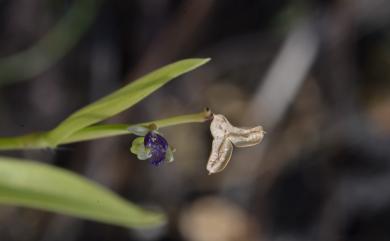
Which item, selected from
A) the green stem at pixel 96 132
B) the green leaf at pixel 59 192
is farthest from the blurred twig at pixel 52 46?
the green stem at pixel 96 132

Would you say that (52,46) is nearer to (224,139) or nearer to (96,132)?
(96,132)

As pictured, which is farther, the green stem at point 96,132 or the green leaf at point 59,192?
the green leaf at point 59,192

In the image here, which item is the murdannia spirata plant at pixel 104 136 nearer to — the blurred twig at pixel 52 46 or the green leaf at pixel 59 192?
the green leaf at pixel 59 192

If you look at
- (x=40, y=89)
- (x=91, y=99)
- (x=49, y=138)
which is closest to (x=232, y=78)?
(x=91, y=99)

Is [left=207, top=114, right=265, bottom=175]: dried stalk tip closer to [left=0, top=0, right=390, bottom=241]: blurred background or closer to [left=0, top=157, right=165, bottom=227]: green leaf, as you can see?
[left=0, top=157, right=165, bottom=227]: green leaf

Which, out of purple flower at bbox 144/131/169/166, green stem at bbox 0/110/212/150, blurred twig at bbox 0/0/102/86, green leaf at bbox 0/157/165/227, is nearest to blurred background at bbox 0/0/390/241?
blurred twig at bbox 0/0/102/86

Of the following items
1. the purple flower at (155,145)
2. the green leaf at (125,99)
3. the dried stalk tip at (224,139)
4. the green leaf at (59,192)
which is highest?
the green leaf at (59,192)

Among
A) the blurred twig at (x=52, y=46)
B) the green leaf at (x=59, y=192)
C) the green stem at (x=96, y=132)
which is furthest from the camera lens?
the blurred twig at (x=52, y=46)
